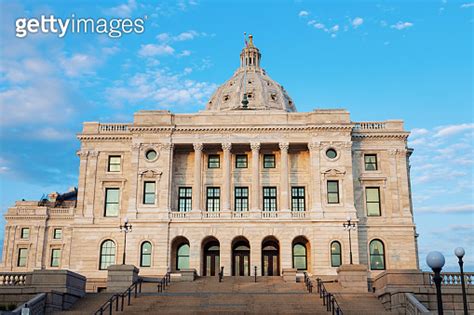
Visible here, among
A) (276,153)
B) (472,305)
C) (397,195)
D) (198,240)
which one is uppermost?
(276,153)

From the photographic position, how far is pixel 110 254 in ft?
171

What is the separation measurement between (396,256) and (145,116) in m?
24.9

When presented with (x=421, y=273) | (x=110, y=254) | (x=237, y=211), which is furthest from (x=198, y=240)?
(x=421, y=273)

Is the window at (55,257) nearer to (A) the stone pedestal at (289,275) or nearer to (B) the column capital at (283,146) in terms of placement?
(B) the column capital at (283,146)

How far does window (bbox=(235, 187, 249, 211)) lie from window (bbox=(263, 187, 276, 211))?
5.19 feet

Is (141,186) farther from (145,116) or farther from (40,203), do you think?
(40,203)

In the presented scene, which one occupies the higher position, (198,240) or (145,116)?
(145,116)

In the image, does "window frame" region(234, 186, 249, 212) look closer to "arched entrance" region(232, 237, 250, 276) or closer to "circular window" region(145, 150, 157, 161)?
"arched entrance" region(232, 237, 250, 276)

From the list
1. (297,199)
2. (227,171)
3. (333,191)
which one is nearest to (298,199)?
(297,199)

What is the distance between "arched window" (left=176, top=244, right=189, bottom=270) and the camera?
1990 inches

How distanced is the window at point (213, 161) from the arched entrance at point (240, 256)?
718 centimetres

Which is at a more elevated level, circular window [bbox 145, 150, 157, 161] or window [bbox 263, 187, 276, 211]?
circular window [bbox 145, 150, 157, 161]

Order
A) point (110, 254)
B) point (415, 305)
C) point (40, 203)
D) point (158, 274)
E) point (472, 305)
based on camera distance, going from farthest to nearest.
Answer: point (40, 203), point (110, 254), point (158, 274), point (472, 305), point (415, 305)

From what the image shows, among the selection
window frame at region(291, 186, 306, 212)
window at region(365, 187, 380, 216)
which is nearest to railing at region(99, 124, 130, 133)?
window frame at region(291, 186, 306, 212)
